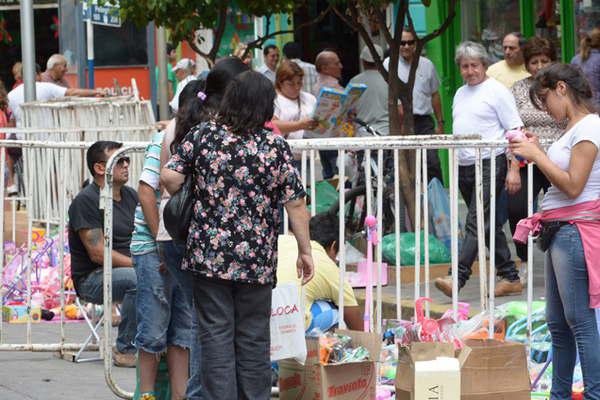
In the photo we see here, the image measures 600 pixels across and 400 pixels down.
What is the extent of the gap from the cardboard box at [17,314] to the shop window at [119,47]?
12.3m

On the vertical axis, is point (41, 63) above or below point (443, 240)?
above

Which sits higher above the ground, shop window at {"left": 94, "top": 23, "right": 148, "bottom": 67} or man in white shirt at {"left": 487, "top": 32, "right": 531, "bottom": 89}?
shop window at {"left": 94, "top": 23, "right": 148, "bottom": 67}

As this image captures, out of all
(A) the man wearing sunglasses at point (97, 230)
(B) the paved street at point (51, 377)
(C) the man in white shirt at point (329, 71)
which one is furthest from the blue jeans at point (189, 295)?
(C) the man in white shirt at point (329, 71)

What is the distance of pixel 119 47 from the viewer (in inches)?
884

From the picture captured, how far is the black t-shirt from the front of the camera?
26.0 feet

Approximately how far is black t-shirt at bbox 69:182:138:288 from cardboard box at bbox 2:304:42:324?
232 centimetres

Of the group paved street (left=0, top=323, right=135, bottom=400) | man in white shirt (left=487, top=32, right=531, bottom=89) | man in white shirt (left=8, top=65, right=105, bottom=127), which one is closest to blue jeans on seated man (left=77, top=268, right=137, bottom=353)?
paved street (left=0, top=323, right=135, bottom=400)

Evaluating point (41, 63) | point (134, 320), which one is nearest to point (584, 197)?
point (134, 320)

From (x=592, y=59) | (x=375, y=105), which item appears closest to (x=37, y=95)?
(x=375, y=105)

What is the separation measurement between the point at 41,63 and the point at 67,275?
15.7 meters

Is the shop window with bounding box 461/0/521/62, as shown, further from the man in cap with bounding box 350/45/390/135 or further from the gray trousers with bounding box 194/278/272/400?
the gray trousers with bounding box 194/278/272/400

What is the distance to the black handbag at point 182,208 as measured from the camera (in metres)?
5.60

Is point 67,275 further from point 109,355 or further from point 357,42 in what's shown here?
point 357,42

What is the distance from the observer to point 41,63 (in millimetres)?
25672
